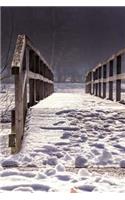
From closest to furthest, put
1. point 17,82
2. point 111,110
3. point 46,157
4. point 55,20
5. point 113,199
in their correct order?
point 113,199 < point 46,157 < point 17,82 < point 111,110 < point 55,20

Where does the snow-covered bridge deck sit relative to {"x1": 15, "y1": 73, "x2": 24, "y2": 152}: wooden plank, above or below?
below

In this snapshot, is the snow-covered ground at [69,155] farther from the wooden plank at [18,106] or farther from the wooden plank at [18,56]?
the wooden plank at [18,56]

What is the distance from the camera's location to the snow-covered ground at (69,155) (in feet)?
11.8

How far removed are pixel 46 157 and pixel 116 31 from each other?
86.2 ft

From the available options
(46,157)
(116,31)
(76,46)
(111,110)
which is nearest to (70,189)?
(46,157)

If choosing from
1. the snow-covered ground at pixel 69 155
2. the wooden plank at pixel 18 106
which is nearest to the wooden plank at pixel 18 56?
the wooden plank at pixel 18 106

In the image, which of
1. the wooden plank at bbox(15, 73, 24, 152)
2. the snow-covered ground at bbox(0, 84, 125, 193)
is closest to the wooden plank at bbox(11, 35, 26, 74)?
the wooden plank at bbox(15, 73, 24, 152)

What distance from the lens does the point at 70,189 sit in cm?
344

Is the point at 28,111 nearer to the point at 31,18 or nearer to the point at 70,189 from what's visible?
the point at 70,189

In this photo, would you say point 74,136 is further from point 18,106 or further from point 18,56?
point 18,56

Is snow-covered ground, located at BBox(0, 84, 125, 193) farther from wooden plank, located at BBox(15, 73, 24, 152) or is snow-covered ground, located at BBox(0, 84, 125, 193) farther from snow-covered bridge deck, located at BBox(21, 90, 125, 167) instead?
wooden plank, located at BBox(15, 73, 24, 152)

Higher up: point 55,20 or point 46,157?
point 55,20

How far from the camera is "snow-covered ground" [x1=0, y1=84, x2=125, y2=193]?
11.8ft

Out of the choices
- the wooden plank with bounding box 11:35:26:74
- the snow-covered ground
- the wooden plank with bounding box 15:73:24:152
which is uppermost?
the wooden plank with bounding box 11:35:26:74
